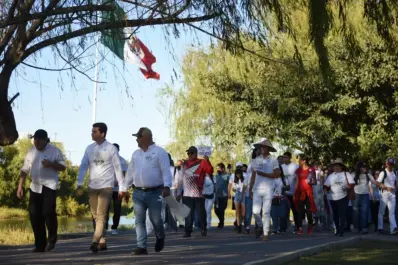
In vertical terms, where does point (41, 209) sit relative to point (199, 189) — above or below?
below

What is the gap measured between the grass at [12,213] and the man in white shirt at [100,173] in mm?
34408

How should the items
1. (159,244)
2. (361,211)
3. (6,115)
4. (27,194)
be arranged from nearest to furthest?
(6,115), (159,244), (361,211), (27,194)

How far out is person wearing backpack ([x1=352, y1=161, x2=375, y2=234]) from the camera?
2233cm

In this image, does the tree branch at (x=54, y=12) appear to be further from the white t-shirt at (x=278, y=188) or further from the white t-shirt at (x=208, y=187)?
the white t-shirt at (x=208, y=187)

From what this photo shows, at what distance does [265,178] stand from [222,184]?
7984 millimetres

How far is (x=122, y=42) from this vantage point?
9031mm

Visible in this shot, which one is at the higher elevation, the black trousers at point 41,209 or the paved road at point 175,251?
the black trousers at point 41,209

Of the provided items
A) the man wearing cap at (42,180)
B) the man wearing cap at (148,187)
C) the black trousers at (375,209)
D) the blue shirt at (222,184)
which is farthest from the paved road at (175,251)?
the blue shirt at (222,184)

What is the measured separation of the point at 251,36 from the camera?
9.22 metres

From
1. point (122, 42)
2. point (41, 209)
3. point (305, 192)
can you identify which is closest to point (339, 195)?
point (305, 192)

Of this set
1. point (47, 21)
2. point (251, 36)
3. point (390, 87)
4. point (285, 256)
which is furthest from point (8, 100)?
point (390, 87)

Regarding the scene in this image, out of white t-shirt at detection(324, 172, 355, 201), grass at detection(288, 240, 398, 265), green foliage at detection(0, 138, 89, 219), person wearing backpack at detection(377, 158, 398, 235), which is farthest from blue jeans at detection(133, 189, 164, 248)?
green foliage at detection(0, 138, 89, 219)

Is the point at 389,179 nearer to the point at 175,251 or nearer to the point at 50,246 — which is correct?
the point at 175,251

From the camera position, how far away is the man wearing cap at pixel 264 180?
17.6 meters
